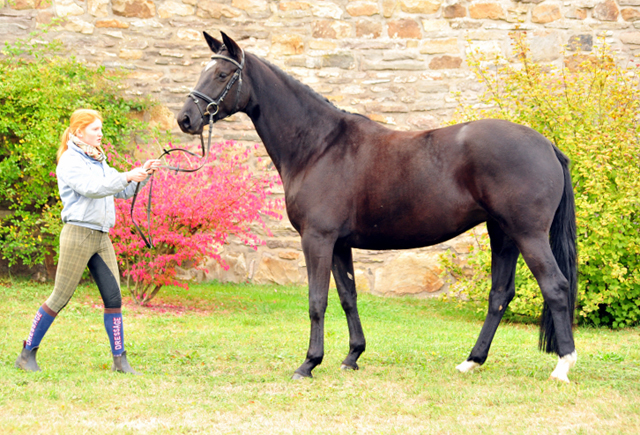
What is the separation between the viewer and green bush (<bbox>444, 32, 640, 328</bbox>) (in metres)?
6.62

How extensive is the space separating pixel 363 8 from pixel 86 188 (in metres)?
6.31

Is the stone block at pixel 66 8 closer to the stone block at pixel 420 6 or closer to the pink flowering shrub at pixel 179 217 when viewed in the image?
the pink flowering shrub at pixel 179 217

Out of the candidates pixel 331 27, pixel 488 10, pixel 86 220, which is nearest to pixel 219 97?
pixel 86 220

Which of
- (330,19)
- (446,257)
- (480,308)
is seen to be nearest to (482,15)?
(330,19)

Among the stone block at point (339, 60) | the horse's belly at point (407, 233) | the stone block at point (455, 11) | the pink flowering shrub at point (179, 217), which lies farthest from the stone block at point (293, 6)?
the horse's belly at point (407, 233)

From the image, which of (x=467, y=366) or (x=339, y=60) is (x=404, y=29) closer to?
(x=339, y=60)

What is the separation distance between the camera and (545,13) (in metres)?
8.87

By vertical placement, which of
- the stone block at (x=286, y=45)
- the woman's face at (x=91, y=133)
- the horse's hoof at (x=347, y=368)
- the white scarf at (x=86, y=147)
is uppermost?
the stone block at (x=286, y=45)

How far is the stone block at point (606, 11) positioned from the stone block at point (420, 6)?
2300 millimetres

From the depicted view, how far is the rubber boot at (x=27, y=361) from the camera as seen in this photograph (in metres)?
4.20

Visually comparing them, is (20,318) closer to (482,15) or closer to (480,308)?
(480,308)

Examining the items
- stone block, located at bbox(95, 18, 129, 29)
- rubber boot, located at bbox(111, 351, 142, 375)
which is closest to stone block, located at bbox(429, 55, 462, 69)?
stone block, located at bbox(95, 18, 129, 29)

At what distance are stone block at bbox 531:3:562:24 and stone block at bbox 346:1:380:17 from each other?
91.8 inches

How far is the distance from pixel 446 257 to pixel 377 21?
3.75m
